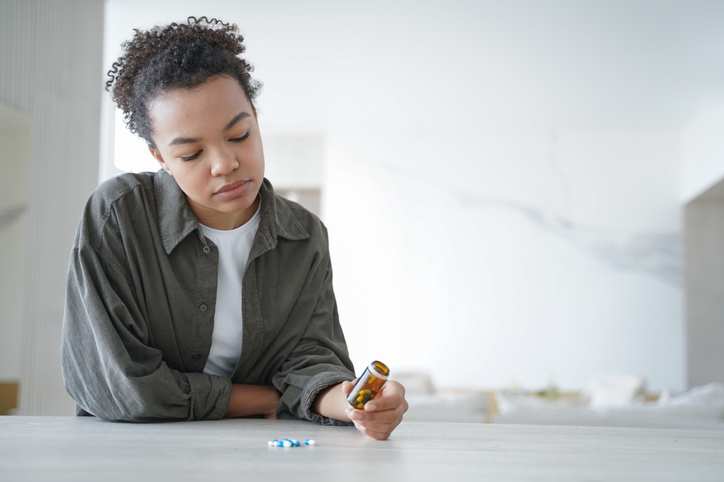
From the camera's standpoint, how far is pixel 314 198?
7.98 meters

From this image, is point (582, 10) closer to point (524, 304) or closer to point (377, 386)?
point (524, 304)

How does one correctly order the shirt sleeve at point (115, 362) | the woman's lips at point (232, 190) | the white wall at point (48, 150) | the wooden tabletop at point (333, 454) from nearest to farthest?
1. the wooden tabletop at point (333, 454)
2. the shirt sleeve at point (115, 362)
3. the woman's lips at point (232, 190)
4. the white wall at point (48, 150)

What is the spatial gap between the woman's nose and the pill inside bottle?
439 mm

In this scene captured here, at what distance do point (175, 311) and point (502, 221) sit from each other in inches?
250

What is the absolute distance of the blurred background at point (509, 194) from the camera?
539 cm

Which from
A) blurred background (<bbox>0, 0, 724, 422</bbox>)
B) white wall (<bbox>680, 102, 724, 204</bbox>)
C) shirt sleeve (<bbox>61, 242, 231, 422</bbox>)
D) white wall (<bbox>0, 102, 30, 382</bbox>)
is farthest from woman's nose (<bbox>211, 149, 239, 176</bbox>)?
white wall (<bbox>680, 102, 724, 204</bbox>)

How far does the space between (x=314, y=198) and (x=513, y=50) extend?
3.60m

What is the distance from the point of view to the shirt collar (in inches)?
46.3

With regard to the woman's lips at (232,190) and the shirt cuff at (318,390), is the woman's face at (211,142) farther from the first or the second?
the shirt cuff at (318,390)

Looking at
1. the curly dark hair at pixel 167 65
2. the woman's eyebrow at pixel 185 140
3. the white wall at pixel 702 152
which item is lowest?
the woman's eyebrow at pixel 185 140

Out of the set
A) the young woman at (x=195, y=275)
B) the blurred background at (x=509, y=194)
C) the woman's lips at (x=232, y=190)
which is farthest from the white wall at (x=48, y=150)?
the woman's lips at (x=232, y=190)

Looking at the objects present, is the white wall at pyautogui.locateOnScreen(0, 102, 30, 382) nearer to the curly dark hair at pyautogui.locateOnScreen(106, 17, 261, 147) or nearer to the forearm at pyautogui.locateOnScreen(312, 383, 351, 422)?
the curly dark hair at pyautogui.locateOnScreen(106, 17, 261, 147)

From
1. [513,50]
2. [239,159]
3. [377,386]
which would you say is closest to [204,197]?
[239,159]

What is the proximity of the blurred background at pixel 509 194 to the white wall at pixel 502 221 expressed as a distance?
21mm
